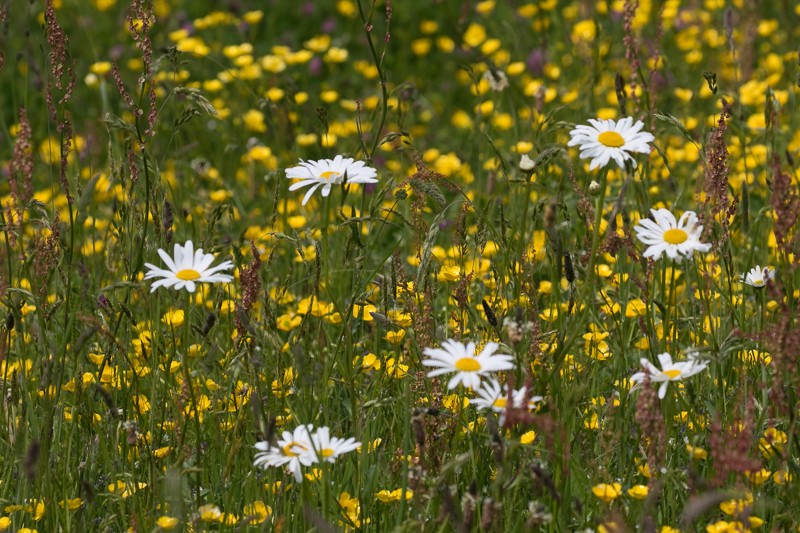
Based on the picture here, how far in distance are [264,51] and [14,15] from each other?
1981 mm

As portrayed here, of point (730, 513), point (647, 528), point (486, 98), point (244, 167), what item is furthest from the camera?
point (486, 98)

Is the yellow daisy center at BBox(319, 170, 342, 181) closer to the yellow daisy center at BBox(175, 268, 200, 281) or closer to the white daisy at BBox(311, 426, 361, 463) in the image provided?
the yellow daisy center at BBox(175, 268, 200, 281)

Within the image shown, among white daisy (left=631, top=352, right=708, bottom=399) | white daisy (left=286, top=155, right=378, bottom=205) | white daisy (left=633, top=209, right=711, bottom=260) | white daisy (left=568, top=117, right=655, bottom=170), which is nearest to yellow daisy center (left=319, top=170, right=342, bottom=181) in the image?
white daisy (left=286, top=155, right=378, bottom=205)

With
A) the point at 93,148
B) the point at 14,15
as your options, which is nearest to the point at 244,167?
the point at 93,148

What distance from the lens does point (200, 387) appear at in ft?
9.51

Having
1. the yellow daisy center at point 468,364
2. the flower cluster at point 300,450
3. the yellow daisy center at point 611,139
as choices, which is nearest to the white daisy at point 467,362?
the yellow daisy center at point 468,364

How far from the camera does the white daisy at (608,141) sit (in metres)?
2.18

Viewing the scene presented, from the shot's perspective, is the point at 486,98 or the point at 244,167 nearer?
the point at 244,167

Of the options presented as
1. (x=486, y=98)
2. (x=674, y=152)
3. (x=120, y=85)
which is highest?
(x=486, y=98)

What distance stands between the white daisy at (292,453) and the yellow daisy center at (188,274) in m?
0.35

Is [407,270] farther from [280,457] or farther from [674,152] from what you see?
[280,457]

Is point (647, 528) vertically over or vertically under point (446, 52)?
under

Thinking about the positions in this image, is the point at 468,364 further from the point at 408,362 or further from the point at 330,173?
the point at 408,362

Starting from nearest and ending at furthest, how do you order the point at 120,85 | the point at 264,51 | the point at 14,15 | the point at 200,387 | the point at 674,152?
the point at 120,85
the point at 200,387
the point at 674,152
the point at 264,51
the point at 14,15
